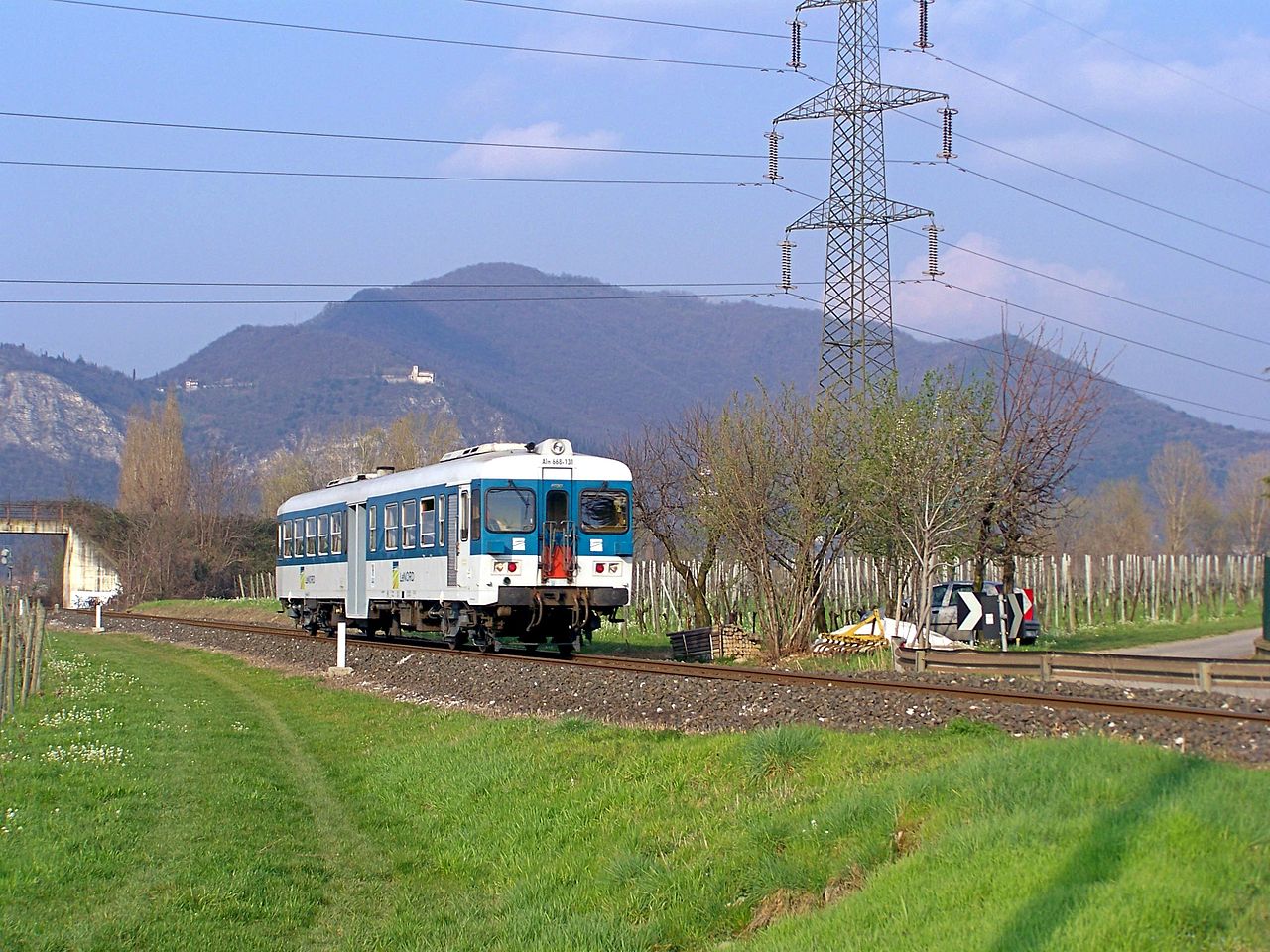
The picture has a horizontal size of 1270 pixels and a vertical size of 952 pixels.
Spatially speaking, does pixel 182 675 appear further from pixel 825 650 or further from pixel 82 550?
pixel 82 550

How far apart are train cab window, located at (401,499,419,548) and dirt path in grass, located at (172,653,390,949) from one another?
9.77 m

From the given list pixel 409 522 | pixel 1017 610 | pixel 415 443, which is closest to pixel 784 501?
pixel 1017 610

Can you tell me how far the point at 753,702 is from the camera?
14.4 metres

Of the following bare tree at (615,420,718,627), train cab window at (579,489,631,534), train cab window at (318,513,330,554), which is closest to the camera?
train cab window at (579,489,631,534)

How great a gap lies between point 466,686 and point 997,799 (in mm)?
12159

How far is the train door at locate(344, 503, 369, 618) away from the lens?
29.1 meters

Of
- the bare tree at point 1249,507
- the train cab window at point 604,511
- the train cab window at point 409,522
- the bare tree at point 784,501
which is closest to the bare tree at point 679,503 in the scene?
the bare tree at point 784,501

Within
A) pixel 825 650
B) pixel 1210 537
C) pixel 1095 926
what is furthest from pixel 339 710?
pixel 1210 537

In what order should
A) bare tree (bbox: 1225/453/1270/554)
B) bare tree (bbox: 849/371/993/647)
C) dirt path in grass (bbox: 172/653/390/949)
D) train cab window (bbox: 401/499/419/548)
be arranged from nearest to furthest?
dirt path in grass (bbox: 172/653/390/949) < bare tree (bbox: 849/371/993/647) < train cab window (bbox: 401/499/419/548) < bare tree (bbox: 1225/453/1270/554)

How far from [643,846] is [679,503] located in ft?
75.2

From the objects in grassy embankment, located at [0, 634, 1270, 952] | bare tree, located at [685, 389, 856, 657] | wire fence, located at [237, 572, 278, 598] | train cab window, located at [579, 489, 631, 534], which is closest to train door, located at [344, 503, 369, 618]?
train cab window, located at [579, 489, 631, 534]

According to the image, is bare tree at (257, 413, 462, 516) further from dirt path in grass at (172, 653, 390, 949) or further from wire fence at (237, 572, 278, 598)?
dirt path in grass at (172, 653, 390, 949)

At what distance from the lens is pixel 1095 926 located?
222 inches

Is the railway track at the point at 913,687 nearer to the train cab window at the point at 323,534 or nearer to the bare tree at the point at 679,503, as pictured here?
the bare tree at the point at 679,503
